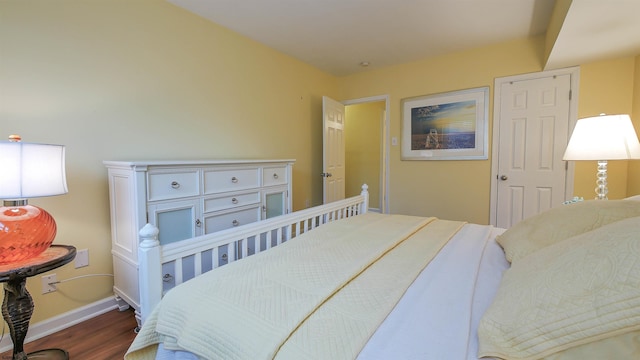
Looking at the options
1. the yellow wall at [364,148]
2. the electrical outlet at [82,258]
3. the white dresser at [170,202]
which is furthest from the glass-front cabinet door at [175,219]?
the yellow wall at [364,148]

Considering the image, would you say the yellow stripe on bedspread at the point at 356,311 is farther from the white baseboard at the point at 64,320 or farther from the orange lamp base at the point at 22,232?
the white baseboard at the point at 64,320

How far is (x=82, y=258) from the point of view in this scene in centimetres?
192

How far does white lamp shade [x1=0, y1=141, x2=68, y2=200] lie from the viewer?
3.97 ft

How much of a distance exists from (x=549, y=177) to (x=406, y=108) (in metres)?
1.80

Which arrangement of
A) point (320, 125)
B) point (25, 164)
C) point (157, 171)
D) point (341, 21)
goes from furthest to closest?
point (320, 125), point (341, 21), point (157, 171), point (25, 164)

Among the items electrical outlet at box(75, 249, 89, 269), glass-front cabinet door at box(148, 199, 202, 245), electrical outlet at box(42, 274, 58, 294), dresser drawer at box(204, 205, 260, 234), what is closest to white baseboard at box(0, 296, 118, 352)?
electrical outlet at box(42, 274, 58, 294)

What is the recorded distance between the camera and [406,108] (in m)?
3.85

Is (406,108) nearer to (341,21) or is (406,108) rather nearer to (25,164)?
(341,21)

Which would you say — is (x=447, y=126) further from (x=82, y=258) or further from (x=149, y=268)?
(x=82, y=258)

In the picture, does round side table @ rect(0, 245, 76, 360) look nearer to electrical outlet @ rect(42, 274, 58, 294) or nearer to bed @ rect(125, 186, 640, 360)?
electrical outlet @ rect(42, 274, 58, 294)

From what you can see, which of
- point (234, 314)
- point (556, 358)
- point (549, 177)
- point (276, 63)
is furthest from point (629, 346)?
point (276, 63)

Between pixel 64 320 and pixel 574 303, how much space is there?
2.63 metres

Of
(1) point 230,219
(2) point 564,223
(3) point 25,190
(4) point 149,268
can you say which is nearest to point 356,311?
(4) point 149,268

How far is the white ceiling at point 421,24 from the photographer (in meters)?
2.10
